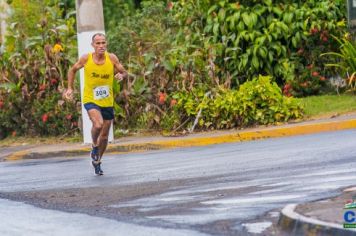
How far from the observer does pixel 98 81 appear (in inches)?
579

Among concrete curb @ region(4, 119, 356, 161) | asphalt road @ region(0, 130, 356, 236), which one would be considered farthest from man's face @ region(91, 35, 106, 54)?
concrete curb @ region(4, 119, 356, 161)

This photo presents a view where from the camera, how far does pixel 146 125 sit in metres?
20.6

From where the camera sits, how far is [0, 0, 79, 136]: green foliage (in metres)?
21.4

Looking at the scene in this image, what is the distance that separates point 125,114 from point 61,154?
206 cm

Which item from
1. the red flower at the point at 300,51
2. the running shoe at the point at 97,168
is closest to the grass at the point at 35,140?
the red flower at the point at 300,51

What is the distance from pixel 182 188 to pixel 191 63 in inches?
346

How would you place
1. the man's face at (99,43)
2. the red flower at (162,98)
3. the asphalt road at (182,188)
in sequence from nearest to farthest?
the asphalt road at (182,188), the man's face at (99,43), the red flower at (162,98)

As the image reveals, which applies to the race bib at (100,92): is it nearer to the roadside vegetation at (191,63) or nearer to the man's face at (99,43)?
the man's face at (99,43)

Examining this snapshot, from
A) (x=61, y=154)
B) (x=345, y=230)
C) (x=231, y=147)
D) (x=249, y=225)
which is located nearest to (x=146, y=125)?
(x=61, y=154)

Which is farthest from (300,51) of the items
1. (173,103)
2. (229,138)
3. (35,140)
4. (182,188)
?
(182,188)

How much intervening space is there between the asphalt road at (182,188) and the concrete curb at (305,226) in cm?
19

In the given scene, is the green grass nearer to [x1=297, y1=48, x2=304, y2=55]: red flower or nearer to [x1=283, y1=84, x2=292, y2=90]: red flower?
[x1=283, y1=84, x2=292, y2=90]: red flower

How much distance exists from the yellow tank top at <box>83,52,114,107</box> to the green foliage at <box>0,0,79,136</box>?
628cm

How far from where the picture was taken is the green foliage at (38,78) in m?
21.4
